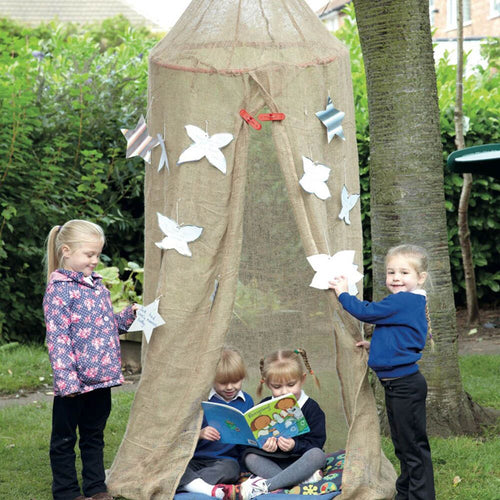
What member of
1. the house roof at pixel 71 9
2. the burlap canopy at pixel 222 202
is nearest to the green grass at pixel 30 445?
the burlap canopy at pixel 222 202

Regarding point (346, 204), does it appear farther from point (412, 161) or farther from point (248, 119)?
point (412, 161)

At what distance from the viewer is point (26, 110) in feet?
22.0

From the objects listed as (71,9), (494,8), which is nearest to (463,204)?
(494,8)

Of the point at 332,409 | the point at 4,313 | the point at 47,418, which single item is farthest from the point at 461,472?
the point at 4,313

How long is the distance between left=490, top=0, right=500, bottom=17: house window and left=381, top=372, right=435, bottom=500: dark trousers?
2042 cm

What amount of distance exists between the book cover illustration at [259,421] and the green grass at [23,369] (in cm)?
271

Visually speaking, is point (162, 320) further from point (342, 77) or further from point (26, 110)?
point (26, 110)

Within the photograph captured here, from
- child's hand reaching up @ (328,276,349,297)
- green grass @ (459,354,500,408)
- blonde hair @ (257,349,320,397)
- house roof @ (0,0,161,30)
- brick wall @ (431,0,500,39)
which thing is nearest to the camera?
child's hand reaching up @ (328,276,349,297)

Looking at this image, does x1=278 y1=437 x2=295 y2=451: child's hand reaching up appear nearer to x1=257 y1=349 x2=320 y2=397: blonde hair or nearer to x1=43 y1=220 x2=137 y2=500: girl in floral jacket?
x1=257 y1=349 x2=320 y2=397: blonde hair

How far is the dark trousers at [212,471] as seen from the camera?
381 centimetres

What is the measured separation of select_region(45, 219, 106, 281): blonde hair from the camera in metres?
3.65

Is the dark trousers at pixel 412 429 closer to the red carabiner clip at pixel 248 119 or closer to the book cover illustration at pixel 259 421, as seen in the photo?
the book cover illustration at pixel 259 421

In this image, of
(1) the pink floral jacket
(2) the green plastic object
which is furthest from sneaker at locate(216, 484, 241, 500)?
(2) the green plastic object

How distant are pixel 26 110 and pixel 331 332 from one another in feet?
11.7
